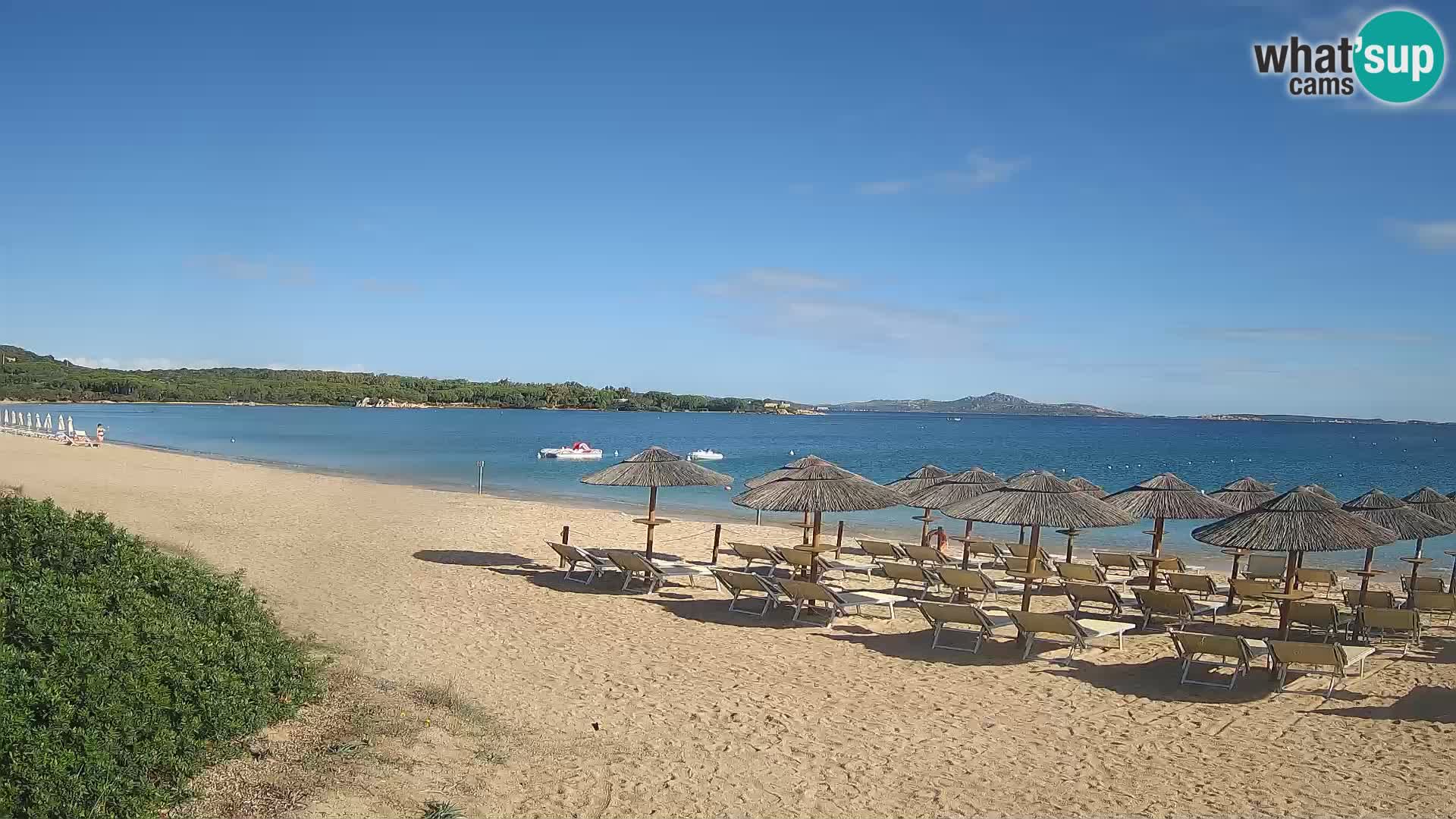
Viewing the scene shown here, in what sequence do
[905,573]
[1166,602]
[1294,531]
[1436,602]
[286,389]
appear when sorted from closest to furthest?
[1294,531] < [1166,602] < [1436,602] < [905,573] < [286,389]

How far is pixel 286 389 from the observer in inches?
5482

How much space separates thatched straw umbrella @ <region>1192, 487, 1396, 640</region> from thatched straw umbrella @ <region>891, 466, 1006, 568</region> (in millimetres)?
3739

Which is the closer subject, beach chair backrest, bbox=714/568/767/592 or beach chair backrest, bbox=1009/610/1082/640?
beach chair backrest, bbox=1009/610/1082/640

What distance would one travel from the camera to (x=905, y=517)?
24.3 meters

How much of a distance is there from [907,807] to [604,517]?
51.3 feet

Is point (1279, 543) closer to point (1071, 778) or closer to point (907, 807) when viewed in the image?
point (1071, 778)

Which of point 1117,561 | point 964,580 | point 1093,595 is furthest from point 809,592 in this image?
point 1117,561

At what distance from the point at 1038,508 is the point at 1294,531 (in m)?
2.27

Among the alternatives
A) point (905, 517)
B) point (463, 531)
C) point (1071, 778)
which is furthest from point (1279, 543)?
point (905, 517)

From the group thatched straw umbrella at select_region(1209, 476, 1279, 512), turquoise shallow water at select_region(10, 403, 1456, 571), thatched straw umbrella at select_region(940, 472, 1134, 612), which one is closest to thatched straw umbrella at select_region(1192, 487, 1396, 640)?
thatched straw umbrella at select_region(940, 472, 1134, 612)

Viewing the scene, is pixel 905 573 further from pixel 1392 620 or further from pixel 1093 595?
pixel 1392 620

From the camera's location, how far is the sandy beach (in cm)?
541

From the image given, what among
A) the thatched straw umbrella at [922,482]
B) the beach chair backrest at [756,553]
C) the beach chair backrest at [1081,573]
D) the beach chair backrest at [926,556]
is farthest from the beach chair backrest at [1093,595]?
the beach chair backrest at [756,553]

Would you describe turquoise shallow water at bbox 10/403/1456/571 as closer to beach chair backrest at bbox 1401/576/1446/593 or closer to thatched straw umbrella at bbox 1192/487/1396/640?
beach chair backrest at bbox 1401/576/1446/593
